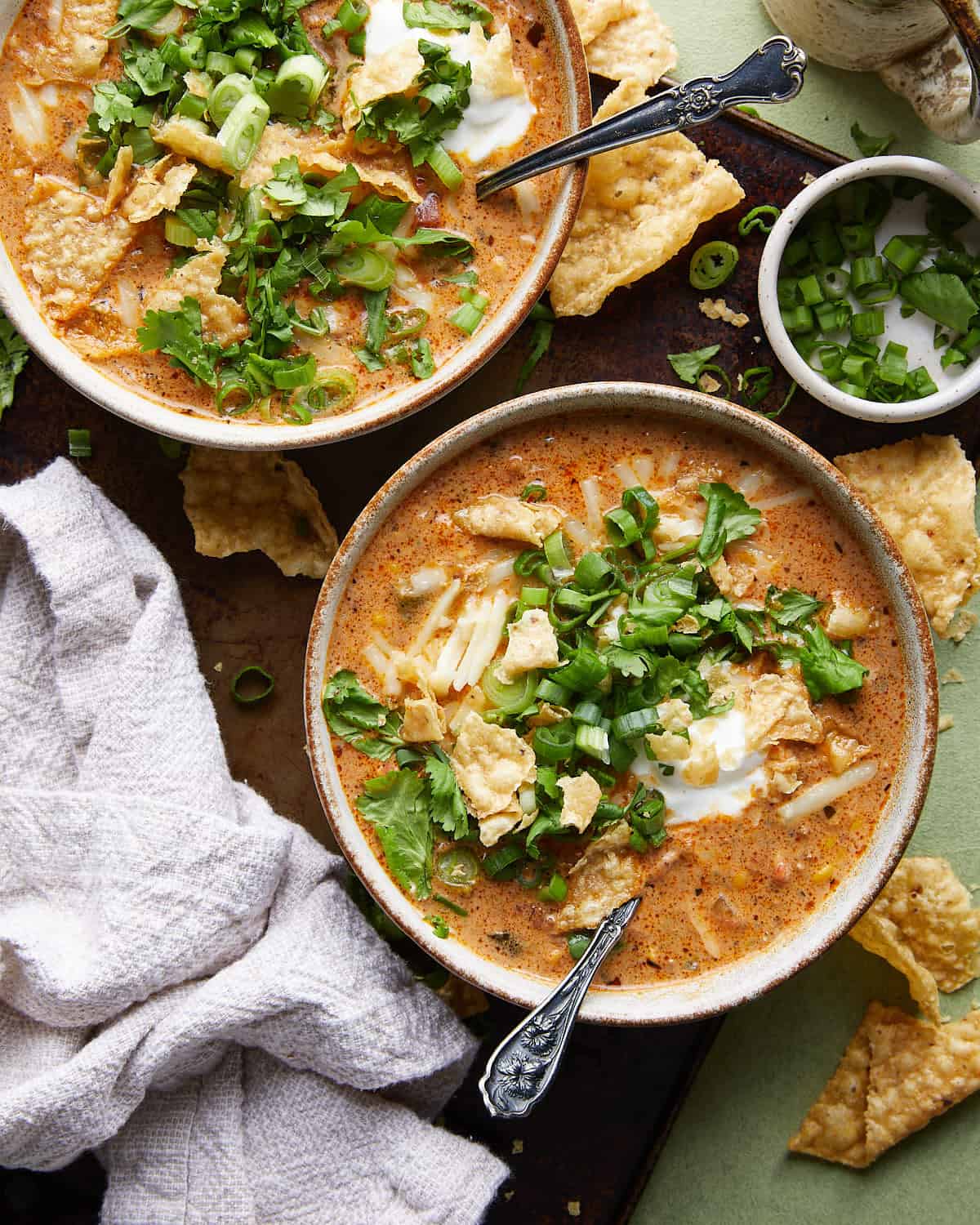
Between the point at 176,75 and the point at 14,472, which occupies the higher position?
the point at 176,75

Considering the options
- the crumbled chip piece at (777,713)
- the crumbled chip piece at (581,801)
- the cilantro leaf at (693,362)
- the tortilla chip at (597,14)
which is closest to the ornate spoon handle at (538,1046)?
the crumbled chip piece at (581,801)

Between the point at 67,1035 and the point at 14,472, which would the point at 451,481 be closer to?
the point at 14,472

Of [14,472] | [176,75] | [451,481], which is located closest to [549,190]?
[451,481]

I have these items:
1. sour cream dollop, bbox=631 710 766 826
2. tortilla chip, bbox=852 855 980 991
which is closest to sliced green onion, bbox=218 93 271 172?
sour cream dollop, bbox=631 710 766 826

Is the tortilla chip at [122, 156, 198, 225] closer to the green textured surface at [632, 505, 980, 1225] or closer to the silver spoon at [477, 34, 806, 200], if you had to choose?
the silver spoon at [477, 34, 806, 200]

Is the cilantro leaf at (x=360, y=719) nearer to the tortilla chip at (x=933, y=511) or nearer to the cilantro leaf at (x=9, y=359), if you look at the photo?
the cilantro leaf at (x=9, y=359)

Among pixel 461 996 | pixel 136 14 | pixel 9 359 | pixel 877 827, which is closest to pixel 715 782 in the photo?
pixel 877 827
